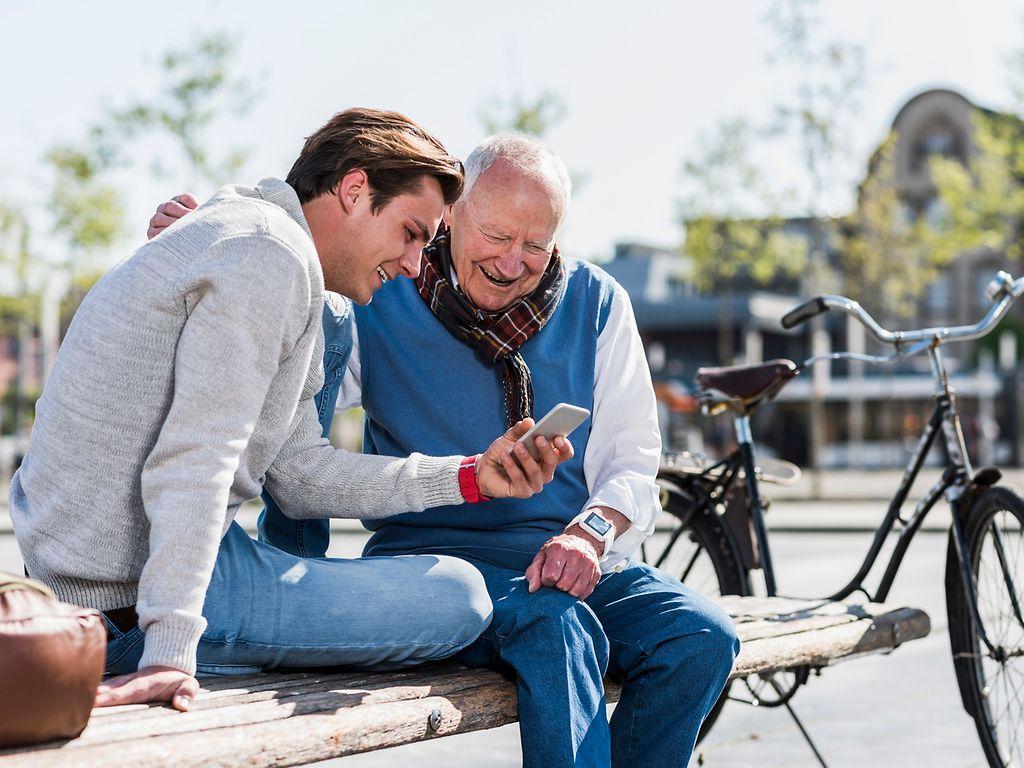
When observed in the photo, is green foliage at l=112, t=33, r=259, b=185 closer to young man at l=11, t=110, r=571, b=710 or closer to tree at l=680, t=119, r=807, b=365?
tree at l=680, t=119, r=807, b=365

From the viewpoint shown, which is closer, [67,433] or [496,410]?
[67,433]

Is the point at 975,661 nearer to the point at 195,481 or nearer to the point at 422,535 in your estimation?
the point at 422,535

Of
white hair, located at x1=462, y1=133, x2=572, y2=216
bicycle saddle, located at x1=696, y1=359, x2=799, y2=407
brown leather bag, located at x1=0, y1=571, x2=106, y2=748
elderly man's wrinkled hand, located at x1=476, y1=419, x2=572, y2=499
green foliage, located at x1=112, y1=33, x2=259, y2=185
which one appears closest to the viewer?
brown leather bag, located at x1=0, y1=571, x2=106, y2=748

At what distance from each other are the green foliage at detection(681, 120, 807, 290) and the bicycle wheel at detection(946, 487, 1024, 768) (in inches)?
816

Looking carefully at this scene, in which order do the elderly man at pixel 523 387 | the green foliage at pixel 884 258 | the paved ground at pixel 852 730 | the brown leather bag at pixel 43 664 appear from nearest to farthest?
the brown leather bag at pixel 43 664, the elderly man at pixel 523 387, the paved ground at pixel 852 730, the green foliage at pixel 884 258

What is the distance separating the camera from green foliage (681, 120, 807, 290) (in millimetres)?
25000

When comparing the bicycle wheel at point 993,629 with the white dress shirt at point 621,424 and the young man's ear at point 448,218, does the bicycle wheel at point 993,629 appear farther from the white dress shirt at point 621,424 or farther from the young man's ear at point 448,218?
the young man's ear at point 448,218

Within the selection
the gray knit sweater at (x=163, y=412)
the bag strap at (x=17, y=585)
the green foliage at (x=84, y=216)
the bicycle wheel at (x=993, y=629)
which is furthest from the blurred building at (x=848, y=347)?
the bag strap at (x=17, y=585)

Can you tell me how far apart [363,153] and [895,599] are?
6.94 m

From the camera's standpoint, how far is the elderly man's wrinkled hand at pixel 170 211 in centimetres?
288

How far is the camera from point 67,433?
2.30 metres

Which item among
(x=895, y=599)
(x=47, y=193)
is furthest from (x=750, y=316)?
(x=895, y=599)

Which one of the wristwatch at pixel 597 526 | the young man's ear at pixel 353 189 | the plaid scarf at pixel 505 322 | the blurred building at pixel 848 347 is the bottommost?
the blurred building at pixel 848 347

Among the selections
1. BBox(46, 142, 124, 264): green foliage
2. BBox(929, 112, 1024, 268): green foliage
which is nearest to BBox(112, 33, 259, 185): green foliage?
BBox(46, 142, 124, 264): green foliage
